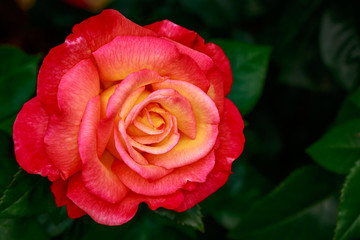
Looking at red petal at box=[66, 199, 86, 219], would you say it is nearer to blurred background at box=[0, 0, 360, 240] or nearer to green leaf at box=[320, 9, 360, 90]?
blurred background at box=[0, 0, 360, 240]

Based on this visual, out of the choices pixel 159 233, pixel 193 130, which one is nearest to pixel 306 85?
pixel 159 233

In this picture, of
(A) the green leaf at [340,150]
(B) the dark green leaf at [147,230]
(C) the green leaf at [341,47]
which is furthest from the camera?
(C) the green leaf at [341,47]

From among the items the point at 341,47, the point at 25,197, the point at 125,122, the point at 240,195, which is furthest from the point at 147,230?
the point at 341,47

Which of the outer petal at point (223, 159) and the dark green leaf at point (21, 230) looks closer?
the outer petal at point (223, 159)

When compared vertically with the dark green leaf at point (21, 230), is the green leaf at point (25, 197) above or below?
above

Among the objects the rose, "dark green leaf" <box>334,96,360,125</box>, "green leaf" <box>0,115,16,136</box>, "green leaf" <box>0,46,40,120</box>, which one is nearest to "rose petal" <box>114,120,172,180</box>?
the rose

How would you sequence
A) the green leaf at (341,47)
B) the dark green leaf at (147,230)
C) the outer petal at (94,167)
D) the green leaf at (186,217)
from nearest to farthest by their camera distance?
the outer petal at (94,167) < the green leaf at (186,217) < the dark green leaf at (147,230) < the green leaf at (341,47)

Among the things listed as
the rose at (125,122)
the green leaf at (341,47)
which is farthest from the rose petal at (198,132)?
the green leaf at (341,47)

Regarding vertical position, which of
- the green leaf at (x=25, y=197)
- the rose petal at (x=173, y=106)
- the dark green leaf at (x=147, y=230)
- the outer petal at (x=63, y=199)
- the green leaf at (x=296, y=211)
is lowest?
the dark green leaf at (x=147, y=230)

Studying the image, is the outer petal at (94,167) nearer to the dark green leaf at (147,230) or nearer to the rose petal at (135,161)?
the rose petal at (135,161)
